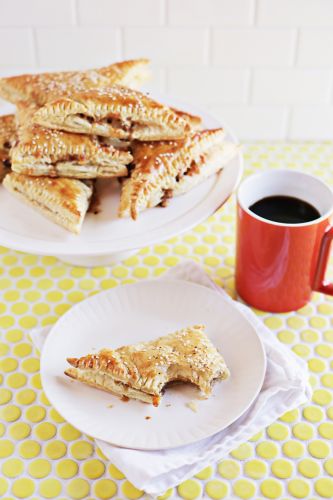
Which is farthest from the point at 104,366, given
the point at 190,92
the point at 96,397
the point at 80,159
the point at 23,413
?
the point at 190,92

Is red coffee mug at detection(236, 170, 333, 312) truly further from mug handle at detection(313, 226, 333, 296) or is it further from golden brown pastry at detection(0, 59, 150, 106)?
golden brown pastry at detection(0, 59, 150, 106)

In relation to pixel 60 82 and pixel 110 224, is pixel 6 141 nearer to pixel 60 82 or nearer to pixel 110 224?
pixel 60 82

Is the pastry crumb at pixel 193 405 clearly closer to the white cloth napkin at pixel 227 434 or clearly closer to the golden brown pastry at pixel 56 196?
the white cloth napkin at pixel 227 434

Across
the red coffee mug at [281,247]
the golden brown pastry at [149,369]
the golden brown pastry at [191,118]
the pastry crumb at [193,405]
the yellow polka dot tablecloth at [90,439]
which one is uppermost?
the golden brown pastry at [191,118]

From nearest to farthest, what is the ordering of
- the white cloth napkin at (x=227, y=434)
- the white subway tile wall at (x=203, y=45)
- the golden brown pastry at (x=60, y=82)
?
1. the white cloth napkin at (x=227, y=434)
2. the golden brown pastry at (x=60, y=82)
3. the white subway tile wall at (x=203, y=45)

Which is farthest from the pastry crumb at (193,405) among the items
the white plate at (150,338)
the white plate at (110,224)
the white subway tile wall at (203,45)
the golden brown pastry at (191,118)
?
the white subway tile wall at (203,45)

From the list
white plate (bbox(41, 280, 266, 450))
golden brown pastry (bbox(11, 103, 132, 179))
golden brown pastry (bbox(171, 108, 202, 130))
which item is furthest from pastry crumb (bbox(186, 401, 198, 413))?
golden brown pastry (bbox(171, 108, 202, 130))
